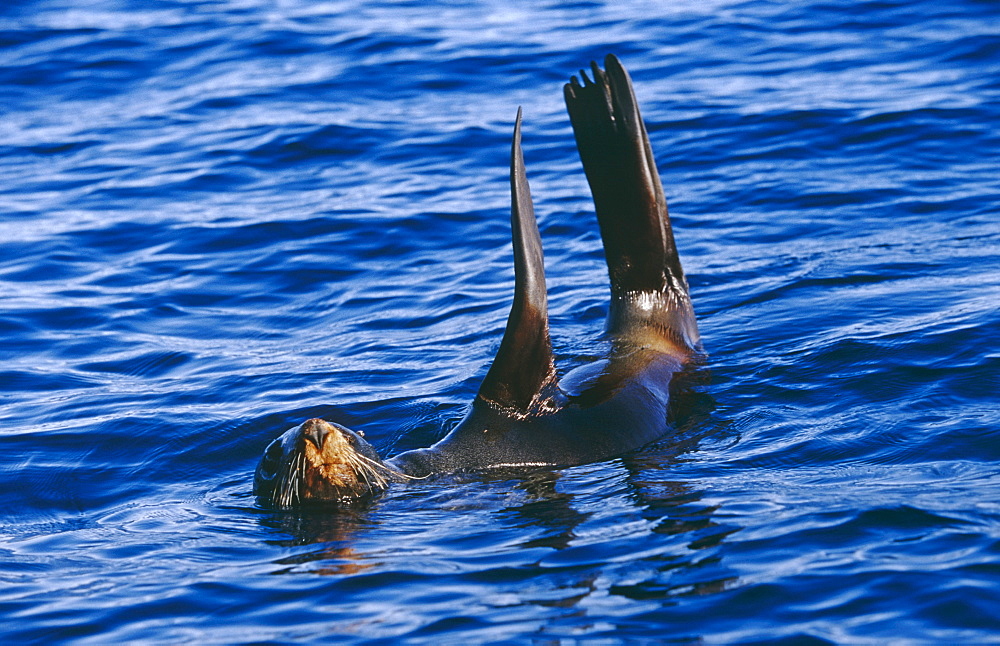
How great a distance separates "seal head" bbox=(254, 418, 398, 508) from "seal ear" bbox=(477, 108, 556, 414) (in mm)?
610

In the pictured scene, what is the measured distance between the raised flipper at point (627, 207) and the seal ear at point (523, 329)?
4.41 ft

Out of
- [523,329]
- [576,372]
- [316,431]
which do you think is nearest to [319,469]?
[316,431]

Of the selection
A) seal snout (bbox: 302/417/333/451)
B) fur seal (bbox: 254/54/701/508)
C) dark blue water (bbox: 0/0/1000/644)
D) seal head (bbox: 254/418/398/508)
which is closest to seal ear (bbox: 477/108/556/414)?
fur seal (bbox: 254/54/701/508)

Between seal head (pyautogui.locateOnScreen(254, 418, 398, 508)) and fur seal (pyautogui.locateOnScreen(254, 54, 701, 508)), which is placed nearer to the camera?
seal head (pyautogui.locateOnScreen(254, 418, 398, 508))

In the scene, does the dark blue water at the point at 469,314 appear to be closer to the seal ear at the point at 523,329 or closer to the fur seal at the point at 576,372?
the fur seal at the point at 576,372

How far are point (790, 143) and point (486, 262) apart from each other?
333 centimetres

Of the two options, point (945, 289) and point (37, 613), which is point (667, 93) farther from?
point (37, 613)

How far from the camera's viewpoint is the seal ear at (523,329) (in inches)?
219

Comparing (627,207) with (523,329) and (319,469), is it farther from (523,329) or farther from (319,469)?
(319,469)

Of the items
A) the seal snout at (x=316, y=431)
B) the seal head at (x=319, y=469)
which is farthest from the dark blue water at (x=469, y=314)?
the seal snout at (x=316, y=431)

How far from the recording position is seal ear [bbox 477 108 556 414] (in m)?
5.56

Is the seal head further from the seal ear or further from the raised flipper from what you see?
the raised flipper

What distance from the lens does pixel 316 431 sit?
5191 mm

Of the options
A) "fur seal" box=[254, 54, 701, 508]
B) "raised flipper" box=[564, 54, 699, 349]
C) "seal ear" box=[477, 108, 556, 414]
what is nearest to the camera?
"fur seal" box=[254, 54, 701, 508]
